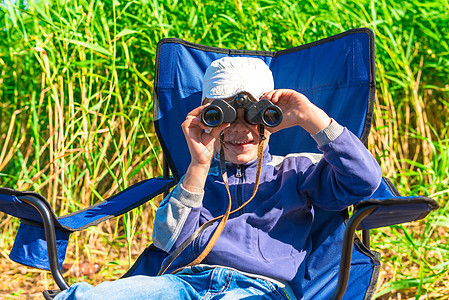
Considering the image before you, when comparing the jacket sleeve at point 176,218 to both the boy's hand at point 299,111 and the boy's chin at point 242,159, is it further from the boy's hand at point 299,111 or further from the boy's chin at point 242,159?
the boy's hand at point 299,111

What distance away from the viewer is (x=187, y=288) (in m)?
1.51

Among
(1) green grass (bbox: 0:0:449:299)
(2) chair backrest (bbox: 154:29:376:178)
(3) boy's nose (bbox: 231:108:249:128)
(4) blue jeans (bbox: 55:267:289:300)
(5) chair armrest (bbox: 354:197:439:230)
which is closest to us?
(5) chair armrest (bbox: 354:197:439:230)

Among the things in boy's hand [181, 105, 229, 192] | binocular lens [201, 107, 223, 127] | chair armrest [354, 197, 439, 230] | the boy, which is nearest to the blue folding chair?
chair armrest [354, 197, 439, 230]

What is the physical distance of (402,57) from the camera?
109 inches

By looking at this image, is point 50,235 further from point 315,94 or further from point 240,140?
point 315,94

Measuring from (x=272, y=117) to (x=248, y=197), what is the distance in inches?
12.3

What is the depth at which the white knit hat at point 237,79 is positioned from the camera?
1687 millimetres

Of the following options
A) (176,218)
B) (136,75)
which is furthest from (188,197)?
(136,75)

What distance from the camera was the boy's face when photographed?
1653mm

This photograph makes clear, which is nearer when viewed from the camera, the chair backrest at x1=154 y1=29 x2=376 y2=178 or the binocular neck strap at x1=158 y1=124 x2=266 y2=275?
the binocular neck strap at x1=158 y1=124 x2=266 y2=275

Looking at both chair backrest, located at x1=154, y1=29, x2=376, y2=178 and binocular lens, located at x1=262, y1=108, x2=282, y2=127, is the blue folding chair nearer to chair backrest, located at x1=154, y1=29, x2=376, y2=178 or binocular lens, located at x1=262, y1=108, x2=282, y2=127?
chair backrest, located at x1=154, y1=29, x2=376, y2=178

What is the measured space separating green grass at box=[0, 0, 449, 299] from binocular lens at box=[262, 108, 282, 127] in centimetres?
118

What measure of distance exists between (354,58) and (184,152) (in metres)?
0.77

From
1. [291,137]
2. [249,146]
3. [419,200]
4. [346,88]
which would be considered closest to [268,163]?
[249,146]
